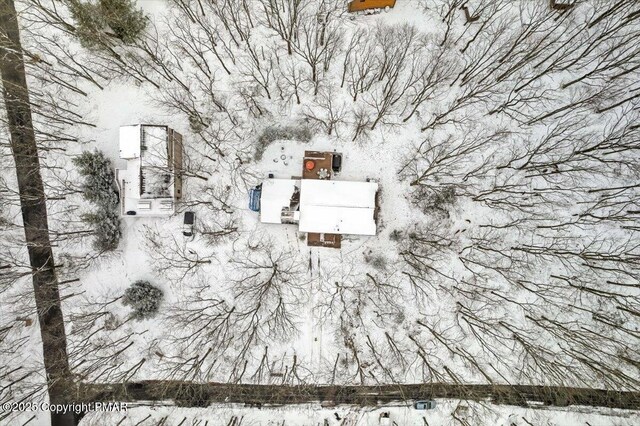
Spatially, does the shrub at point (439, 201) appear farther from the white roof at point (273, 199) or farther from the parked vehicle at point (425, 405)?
the parked vehicle at point (425, 405)

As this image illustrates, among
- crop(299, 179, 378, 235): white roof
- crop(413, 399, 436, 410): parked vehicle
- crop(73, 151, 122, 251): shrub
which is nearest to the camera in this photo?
crop(299, 179, 378, 235): white roof

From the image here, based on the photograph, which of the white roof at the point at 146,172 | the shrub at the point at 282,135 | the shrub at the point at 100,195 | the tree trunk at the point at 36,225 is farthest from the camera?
the shrub at the point at 282,135

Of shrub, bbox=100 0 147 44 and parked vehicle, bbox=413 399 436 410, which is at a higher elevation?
shrub, bbox=100 0 147 44

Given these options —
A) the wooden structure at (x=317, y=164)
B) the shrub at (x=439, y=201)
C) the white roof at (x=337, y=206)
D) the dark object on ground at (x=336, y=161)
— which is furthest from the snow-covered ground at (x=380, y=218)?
the white roof at (x=337, y=206)

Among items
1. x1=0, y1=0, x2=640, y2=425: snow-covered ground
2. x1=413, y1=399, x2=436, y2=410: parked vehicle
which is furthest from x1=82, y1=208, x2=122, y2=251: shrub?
x1=413, y1=399, x2=436, y2=410: parked vehicle

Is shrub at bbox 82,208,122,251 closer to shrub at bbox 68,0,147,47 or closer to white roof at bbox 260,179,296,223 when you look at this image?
white roof at bbox 260,179,296,223
